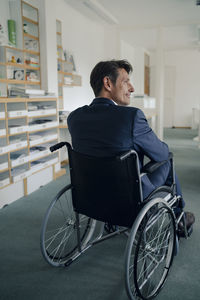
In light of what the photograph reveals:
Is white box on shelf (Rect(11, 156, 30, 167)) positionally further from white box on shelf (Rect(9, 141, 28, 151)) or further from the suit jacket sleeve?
the suit jacket sleeve

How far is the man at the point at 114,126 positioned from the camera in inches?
56.6

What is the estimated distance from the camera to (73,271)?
1.83m

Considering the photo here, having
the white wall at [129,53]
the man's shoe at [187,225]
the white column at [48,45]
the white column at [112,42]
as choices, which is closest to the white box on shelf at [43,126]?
the white column at [48,45]

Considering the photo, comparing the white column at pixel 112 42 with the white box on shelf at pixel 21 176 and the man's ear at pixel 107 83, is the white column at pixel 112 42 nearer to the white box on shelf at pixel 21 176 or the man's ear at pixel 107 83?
the white box on shelf at pixel 21 176

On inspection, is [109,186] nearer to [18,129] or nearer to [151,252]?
[151,252]

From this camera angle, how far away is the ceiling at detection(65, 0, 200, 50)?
512cm

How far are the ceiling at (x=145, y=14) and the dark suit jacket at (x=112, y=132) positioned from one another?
11.9 feet

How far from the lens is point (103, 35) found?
698 centimetres

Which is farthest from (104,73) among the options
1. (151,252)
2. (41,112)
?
(41,112)

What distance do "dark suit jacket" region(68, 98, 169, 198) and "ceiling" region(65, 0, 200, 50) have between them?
11.9ft

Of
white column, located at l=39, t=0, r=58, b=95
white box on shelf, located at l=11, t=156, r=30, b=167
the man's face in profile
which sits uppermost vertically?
white column, located at l=39, t=0, r=58, b=95

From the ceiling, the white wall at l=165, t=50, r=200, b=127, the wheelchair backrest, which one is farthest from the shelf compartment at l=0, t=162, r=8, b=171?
the white wall at l=165, t=50, r=200, b=127

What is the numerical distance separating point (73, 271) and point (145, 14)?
17.9ft

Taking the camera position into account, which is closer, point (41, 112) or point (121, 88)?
point (121, 88)
